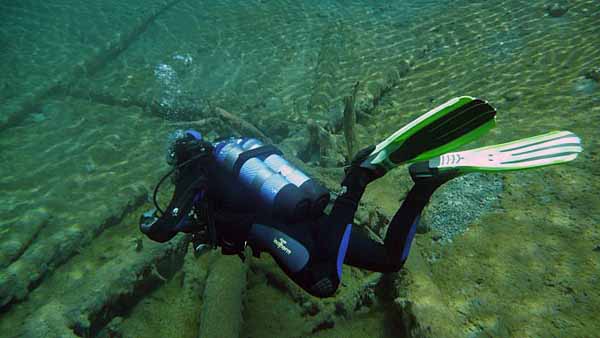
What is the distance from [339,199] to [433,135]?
1.02 meters

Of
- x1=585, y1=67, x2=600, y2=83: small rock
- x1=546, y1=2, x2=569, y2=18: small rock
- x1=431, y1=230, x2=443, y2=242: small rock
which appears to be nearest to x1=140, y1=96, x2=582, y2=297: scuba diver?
x1=431, y1=230, x2=443, y2=242: small rock

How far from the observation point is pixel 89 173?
23.6ft

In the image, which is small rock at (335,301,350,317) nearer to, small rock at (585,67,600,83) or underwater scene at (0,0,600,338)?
underwater scene at (0,0,600,338)

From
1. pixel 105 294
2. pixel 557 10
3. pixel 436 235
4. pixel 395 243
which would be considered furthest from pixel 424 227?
pixel 557 10

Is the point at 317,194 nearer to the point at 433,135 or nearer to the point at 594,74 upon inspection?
the point at 433,135

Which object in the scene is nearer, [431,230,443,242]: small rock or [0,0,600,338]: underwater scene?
[0,0,600,338]: underwater scene

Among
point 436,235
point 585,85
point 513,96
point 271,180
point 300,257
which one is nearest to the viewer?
point 300,257

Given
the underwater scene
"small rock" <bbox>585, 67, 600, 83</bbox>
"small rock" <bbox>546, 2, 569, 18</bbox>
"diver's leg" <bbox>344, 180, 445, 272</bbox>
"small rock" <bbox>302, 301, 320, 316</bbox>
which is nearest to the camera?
the underwater scene

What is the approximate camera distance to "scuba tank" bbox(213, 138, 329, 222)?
289cm

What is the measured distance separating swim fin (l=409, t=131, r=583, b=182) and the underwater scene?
16 mm

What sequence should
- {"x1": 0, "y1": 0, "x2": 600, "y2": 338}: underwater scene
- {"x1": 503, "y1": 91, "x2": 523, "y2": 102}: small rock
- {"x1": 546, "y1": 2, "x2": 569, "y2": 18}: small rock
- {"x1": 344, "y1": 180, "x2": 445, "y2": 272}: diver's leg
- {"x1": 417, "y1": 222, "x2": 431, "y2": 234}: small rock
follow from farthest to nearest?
{"x1": 546, "y1": 2, "x2": 569, "y2": 18}: small rock, {"x1": 503, "y1": 91, "x2": 523, "y2": 102}: small rock, {"x1": 417, "y1": 222, "x2": 431, "y2": 234}: small rock, {"x1": 344, "y1": 180, "x2": 445, "y2": 272}: diver's leg, {"x1": 0, "y1": 0, "x2": 600, "y2": 338}: underwater scene

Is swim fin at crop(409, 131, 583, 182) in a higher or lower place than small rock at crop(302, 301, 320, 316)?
higher

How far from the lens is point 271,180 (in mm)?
2998

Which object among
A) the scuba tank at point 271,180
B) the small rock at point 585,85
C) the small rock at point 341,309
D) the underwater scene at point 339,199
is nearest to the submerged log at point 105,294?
the underwater scene at point 339,199
